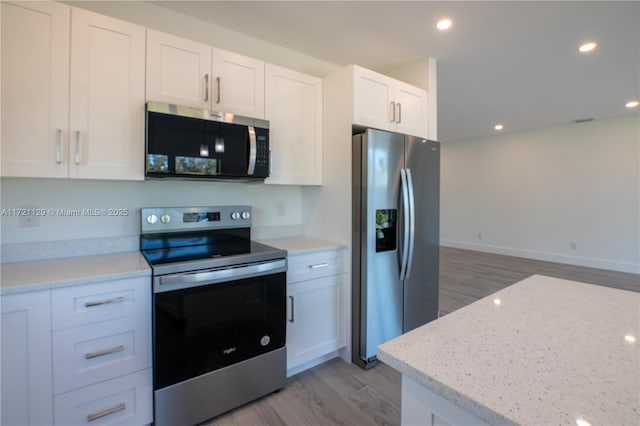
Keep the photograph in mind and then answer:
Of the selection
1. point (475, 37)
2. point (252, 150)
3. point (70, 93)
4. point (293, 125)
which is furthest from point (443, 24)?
point (70, 93)

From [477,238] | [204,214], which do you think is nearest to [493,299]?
[204,214]

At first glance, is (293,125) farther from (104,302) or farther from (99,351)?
(99,351)

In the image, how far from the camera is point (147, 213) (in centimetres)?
193

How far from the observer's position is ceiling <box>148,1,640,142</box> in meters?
2.07

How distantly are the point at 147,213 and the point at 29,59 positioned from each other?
939 millimetres

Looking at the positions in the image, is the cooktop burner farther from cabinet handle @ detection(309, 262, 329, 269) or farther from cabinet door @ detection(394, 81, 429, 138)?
cabinet door @ detection(394, 81, 429, 138)

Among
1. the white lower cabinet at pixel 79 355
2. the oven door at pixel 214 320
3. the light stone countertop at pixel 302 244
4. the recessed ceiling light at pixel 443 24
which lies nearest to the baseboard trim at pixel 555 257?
the recessed ceiling light at pixel 443 24

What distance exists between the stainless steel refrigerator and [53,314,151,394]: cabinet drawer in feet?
4.66

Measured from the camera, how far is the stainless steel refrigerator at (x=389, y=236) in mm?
2221

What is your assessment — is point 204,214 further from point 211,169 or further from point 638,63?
point 638,63

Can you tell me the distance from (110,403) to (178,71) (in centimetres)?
185

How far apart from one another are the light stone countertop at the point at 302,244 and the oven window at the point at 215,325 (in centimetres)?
27

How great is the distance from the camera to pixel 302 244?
2.32 metres

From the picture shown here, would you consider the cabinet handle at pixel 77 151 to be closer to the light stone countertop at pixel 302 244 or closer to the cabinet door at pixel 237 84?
the cabinet door at pixel 237 84
